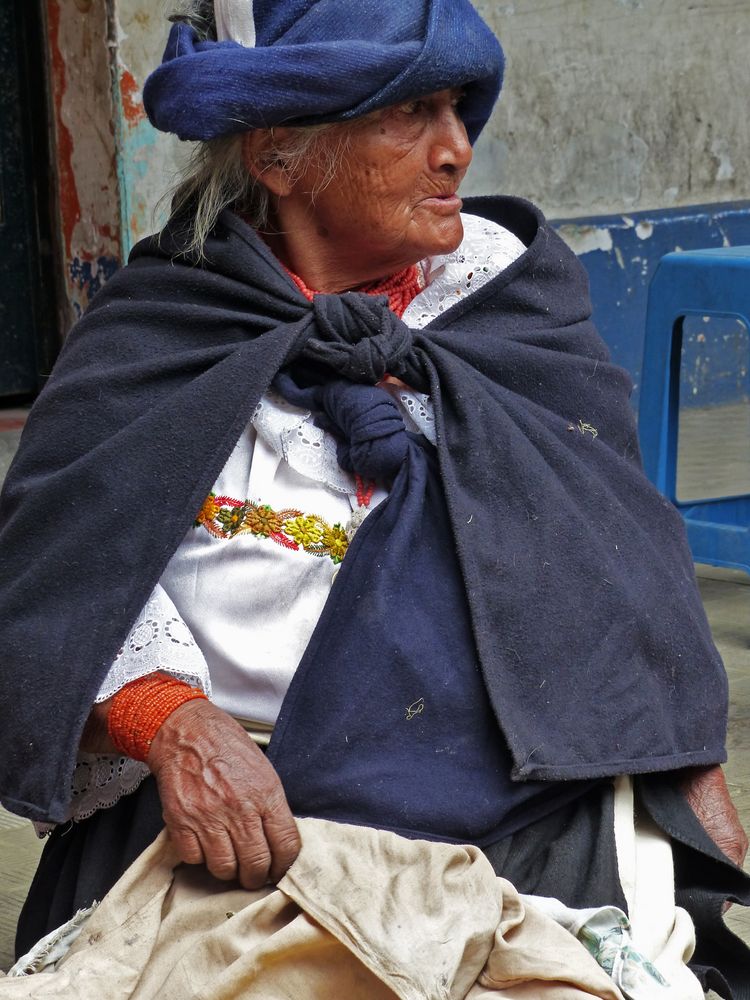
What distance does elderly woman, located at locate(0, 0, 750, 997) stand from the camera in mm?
1895

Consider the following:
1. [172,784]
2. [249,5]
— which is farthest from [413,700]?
[249,5]

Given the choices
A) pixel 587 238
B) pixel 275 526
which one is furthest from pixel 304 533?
pixel 587 238

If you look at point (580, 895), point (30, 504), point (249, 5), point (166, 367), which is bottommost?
point (580, 895)

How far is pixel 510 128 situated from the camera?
21.4 ft

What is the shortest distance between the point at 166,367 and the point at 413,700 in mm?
546

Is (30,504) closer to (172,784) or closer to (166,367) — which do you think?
(166,367)

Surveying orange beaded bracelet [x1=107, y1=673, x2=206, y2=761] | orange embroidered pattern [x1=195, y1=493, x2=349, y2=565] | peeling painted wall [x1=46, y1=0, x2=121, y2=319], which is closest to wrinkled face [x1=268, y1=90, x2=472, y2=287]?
orange embroidered pattern [x1=195, y1=493, x2=349, y2=565]

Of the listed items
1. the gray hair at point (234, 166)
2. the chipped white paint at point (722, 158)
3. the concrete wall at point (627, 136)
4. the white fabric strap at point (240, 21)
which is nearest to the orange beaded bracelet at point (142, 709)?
the gray hair at point (234, 166)

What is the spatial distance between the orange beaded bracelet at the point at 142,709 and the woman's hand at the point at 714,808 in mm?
689

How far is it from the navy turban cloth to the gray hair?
1.8 inches

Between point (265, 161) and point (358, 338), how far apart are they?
0.30m

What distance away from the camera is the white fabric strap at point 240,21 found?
2.03m

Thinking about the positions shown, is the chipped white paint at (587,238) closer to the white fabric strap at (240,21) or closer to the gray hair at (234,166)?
the gray hair at (234,166)

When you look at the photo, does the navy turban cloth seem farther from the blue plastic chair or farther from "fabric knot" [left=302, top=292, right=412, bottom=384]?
the blue plastic chair
